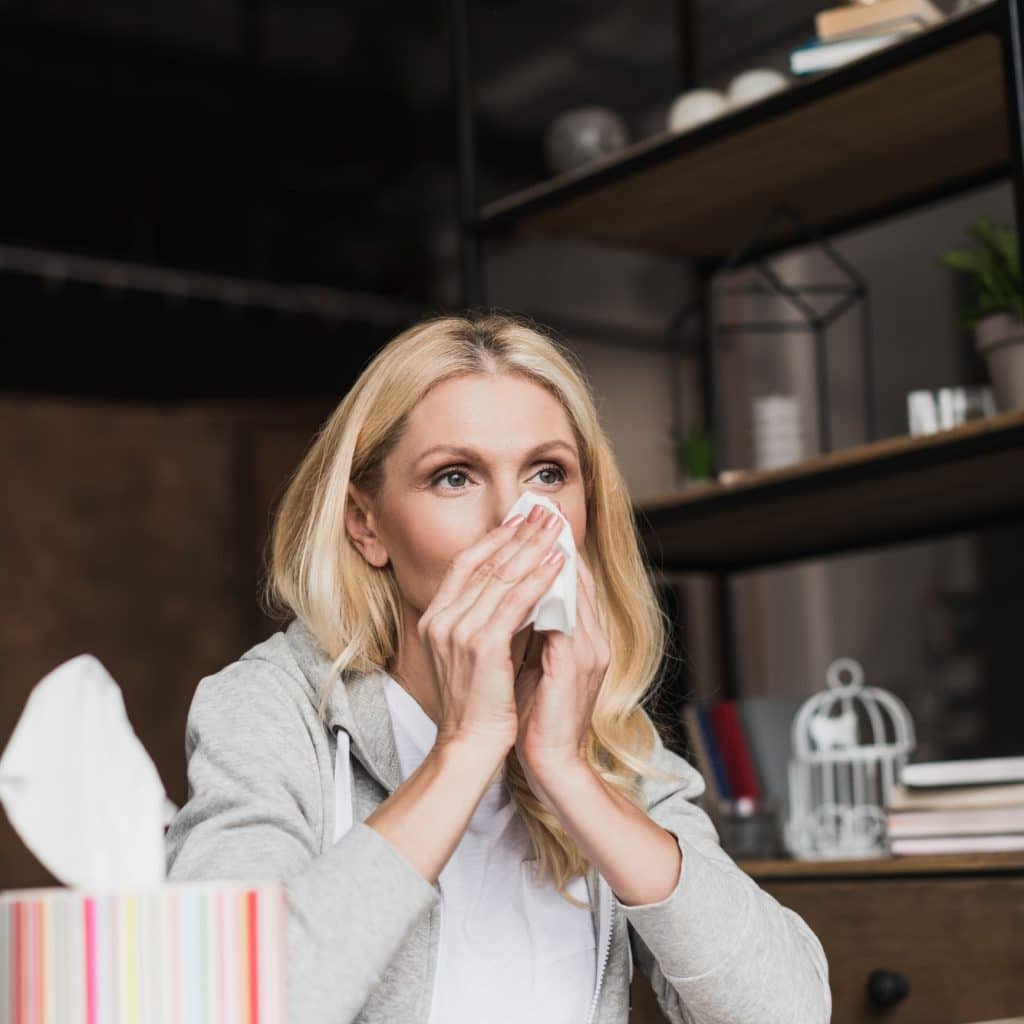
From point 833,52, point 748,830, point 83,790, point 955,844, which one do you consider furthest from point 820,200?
point 83,790

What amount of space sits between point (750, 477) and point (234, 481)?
3.47 m

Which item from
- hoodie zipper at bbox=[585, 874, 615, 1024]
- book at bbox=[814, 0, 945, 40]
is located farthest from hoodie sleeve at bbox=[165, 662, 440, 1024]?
book at bbox=[814, 0, 945, 40]

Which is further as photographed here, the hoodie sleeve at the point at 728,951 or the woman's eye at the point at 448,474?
the woman's eye at the point at 448,474

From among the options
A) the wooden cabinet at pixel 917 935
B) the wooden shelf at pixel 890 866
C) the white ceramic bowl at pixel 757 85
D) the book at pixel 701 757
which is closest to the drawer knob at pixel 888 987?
the wooden cabinet at pixel 917 935

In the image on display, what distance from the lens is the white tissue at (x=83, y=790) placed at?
2.13 ft

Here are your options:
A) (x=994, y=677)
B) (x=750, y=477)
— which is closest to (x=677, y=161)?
(x=750, y=477)

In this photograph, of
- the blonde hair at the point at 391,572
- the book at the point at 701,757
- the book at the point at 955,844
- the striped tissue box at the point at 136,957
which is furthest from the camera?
the book at the point at 701,757

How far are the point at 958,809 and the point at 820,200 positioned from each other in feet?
3.57

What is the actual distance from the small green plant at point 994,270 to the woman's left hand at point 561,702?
3.34 feet

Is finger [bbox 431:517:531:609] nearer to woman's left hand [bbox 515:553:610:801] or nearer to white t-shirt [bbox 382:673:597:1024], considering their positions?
woman's left hand [bbox 515:553:610:801]

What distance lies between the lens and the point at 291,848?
1.08 m

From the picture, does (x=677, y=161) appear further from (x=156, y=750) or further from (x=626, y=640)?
(x=156, y=750)

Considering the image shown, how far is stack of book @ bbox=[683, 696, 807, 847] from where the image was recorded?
2.20m

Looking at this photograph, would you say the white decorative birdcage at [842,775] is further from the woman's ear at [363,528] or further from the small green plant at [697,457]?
the woman's ear at [363,528]
